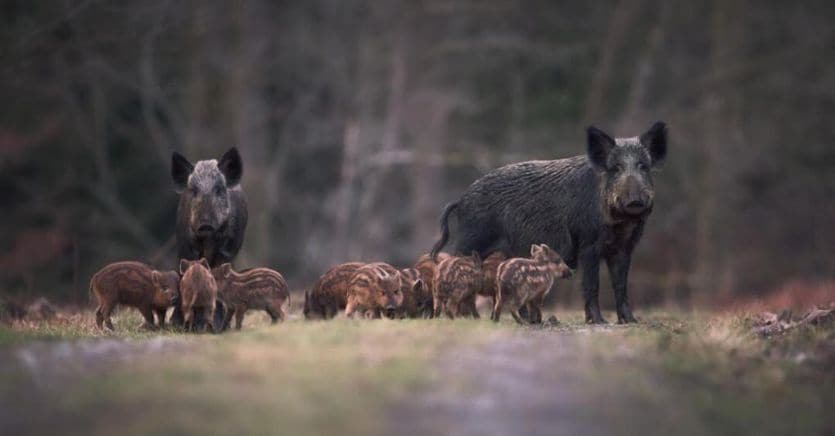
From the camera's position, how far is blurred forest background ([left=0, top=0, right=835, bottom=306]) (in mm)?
26766

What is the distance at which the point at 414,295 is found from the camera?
12.6 m

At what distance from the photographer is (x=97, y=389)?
25.0 ft

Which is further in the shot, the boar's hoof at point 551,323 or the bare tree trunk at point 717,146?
the bare tree trunk at point 717,146

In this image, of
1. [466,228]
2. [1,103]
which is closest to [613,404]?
[466,228]

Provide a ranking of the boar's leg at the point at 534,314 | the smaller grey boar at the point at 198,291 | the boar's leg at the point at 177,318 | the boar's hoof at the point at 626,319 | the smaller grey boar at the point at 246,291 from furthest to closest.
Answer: the boar's hoof at the point at 626,319, the boar's leg at the point at 534,314, the boar's leg at the point at 177,318, the smaller grey boar at the point at 246,291, the smaller grey boar at the point at 198,291

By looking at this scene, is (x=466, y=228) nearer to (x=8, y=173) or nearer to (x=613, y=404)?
(x=613, y=404)

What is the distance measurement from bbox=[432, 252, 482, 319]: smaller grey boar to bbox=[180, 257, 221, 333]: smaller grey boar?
2.18 metres

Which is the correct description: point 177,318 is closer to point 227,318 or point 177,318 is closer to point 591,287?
point 227,318

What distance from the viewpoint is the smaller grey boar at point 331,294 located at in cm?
1240

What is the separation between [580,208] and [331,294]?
2.65 metres

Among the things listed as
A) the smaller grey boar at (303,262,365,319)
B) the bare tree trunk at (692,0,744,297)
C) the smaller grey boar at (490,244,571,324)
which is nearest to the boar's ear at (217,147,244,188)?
the smaller grey boar at (303,262,365,319)

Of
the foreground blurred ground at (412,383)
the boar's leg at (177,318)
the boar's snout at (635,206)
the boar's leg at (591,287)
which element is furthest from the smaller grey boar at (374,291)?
the boar's snout at (635,206)

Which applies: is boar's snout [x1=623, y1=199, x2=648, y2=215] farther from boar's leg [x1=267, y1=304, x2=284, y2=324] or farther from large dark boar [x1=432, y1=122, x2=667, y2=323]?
boar's leg [x1=267, y1=304, x2=284, y2=324]

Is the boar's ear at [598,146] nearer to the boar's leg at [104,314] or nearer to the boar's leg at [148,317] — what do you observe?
the boar's leg at [148,317]
